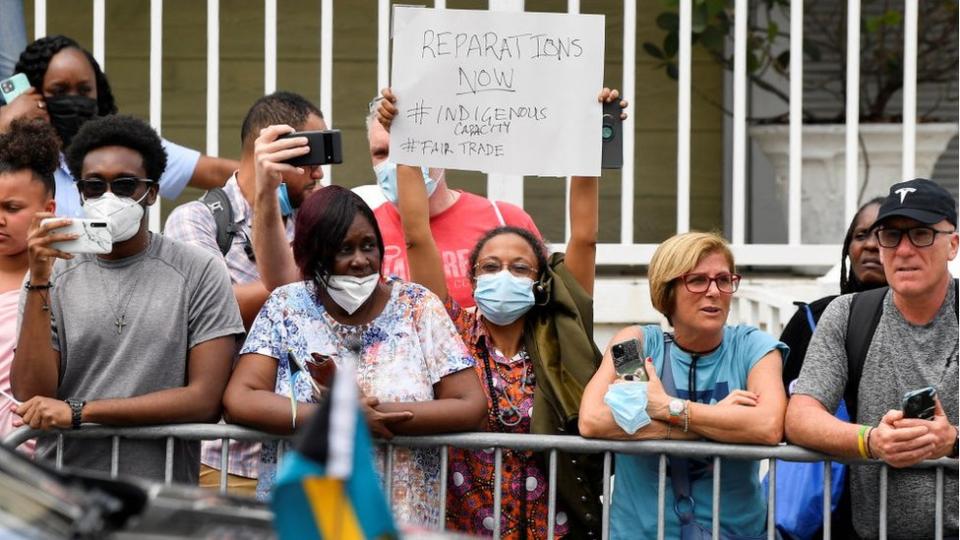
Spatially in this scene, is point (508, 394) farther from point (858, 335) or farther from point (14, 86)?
point (14, 86)

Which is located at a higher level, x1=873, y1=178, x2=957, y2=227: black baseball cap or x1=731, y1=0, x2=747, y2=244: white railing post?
x1=731, y1=0, x2=747, y2=244: white railing post

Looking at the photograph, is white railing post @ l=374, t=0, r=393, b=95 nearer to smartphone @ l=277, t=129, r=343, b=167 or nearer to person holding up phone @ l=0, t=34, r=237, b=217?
person holding up phone @ l=0, t=34, r=237, b=217

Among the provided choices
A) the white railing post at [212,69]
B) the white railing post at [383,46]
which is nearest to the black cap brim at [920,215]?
the white railing post at [383,46]

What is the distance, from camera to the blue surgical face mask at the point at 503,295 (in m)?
4.80

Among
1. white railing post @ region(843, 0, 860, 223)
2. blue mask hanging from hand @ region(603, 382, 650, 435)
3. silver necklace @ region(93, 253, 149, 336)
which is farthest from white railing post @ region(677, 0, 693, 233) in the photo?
silver necklace @ region(93, 253, 149, 336)

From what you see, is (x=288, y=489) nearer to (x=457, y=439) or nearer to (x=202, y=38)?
(x=457, y=439)

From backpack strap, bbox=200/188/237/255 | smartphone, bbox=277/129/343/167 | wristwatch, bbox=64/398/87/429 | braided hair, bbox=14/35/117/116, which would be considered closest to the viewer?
wristwatch, bbox=64/398/87/429

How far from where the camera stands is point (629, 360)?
15.0 feet

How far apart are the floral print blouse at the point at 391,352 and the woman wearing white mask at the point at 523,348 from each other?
0.61 ft

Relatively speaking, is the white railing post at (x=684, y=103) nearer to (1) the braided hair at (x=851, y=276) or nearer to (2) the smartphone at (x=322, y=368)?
(1) the braided hair at (x=851, y=276)

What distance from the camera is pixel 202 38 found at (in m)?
8.91

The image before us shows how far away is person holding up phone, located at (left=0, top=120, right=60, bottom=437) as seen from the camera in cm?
482

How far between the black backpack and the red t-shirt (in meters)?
1.11

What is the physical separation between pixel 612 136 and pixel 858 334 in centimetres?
102
